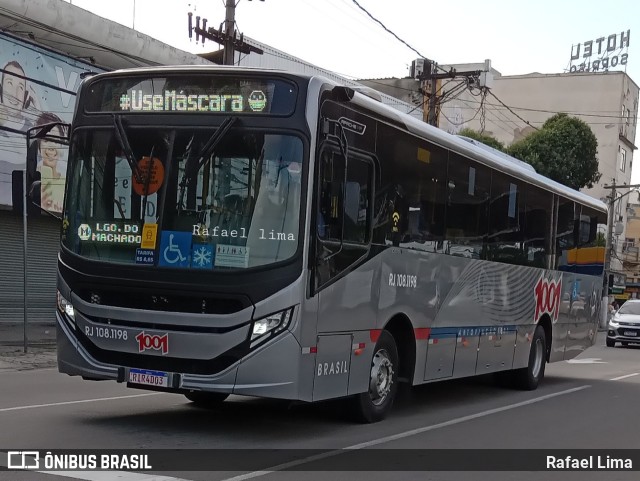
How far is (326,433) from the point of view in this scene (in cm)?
901

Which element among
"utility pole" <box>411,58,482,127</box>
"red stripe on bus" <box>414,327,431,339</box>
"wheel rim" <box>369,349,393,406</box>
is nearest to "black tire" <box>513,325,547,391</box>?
"red stripe on bus" <box>414,327,431,339</box>

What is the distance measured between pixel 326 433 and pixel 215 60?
22.8m

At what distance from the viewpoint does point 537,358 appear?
607 inches

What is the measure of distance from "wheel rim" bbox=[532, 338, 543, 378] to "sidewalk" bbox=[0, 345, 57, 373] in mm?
8245

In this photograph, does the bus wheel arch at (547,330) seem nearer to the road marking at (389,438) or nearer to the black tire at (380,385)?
the road marking at (389,438)

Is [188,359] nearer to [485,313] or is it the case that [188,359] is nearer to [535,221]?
[485,313]

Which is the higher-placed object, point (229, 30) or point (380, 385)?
point (229, 30)

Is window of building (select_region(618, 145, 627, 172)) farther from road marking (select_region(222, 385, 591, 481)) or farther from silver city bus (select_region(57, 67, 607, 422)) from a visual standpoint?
silver city bus (select_region(57, 67, 607, 422))

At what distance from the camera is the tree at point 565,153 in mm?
43844

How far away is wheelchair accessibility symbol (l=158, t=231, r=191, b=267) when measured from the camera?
8.18 metres

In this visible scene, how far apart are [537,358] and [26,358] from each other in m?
8.97

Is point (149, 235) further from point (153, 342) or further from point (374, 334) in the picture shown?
point (374, 334)

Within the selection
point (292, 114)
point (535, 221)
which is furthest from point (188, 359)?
point (535, 221)

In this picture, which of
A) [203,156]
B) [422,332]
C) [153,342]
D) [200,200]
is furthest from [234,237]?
[422,332]
